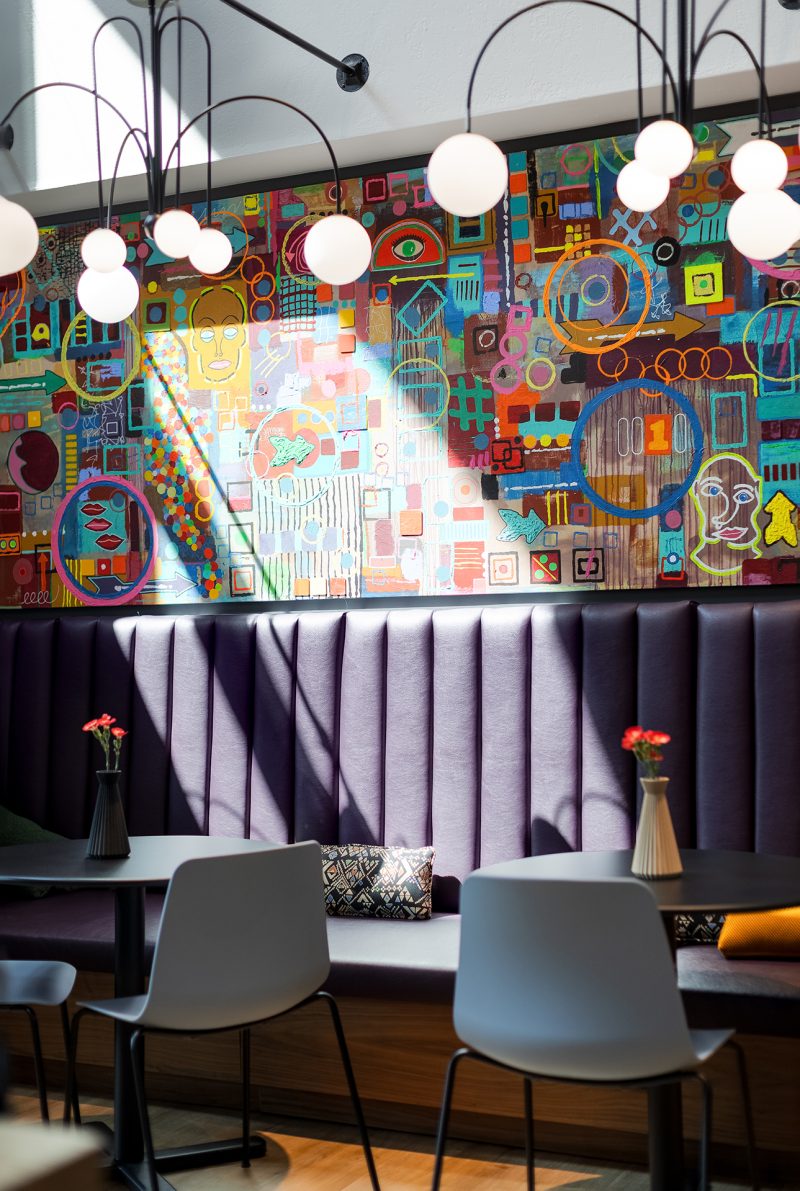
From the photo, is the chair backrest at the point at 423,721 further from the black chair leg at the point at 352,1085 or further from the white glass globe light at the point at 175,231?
the white glass globe light at the point at 175,231

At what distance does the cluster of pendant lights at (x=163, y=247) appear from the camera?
258 cm

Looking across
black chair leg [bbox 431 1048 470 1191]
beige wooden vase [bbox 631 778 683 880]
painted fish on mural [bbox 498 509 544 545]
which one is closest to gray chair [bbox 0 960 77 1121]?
black chair leg [bbox 431 1048 470 1191]

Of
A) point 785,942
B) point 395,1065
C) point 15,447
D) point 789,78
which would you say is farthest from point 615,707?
point 15,447

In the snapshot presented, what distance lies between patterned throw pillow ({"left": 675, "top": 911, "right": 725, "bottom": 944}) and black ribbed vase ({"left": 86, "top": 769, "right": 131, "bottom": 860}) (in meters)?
1.42

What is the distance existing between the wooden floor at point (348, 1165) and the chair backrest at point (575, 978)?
97cm

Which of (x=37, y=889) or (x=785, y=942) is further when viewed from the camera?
(x=37, y=889)

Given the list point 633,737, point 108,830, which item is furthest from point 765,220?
point 108,830

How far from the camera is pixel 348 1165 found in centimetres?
309

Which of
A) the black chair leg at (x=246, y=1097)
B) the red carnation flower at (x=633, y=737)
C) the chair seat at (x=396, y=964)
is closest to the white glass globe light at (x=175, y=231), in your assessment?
the red carnation flower at (x=633, y=737)

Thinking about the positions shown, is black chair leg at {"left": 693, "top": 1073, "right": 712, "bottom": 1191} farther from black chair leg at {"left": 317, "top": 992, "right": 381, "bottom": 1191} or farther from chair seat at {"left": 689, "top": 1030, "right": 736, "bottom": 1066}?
black chair leg at {"left": 317, "top": 992, "right": 381, "bottom": 1191}

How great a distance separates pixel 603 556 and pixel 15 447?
91.1 inches

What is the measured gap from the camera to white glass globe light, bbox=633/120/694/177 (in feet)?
7.95

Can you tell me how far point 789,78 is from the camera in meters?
3.64

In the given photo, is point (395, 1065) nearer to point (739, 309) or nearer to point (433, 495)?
point (433, 495)
